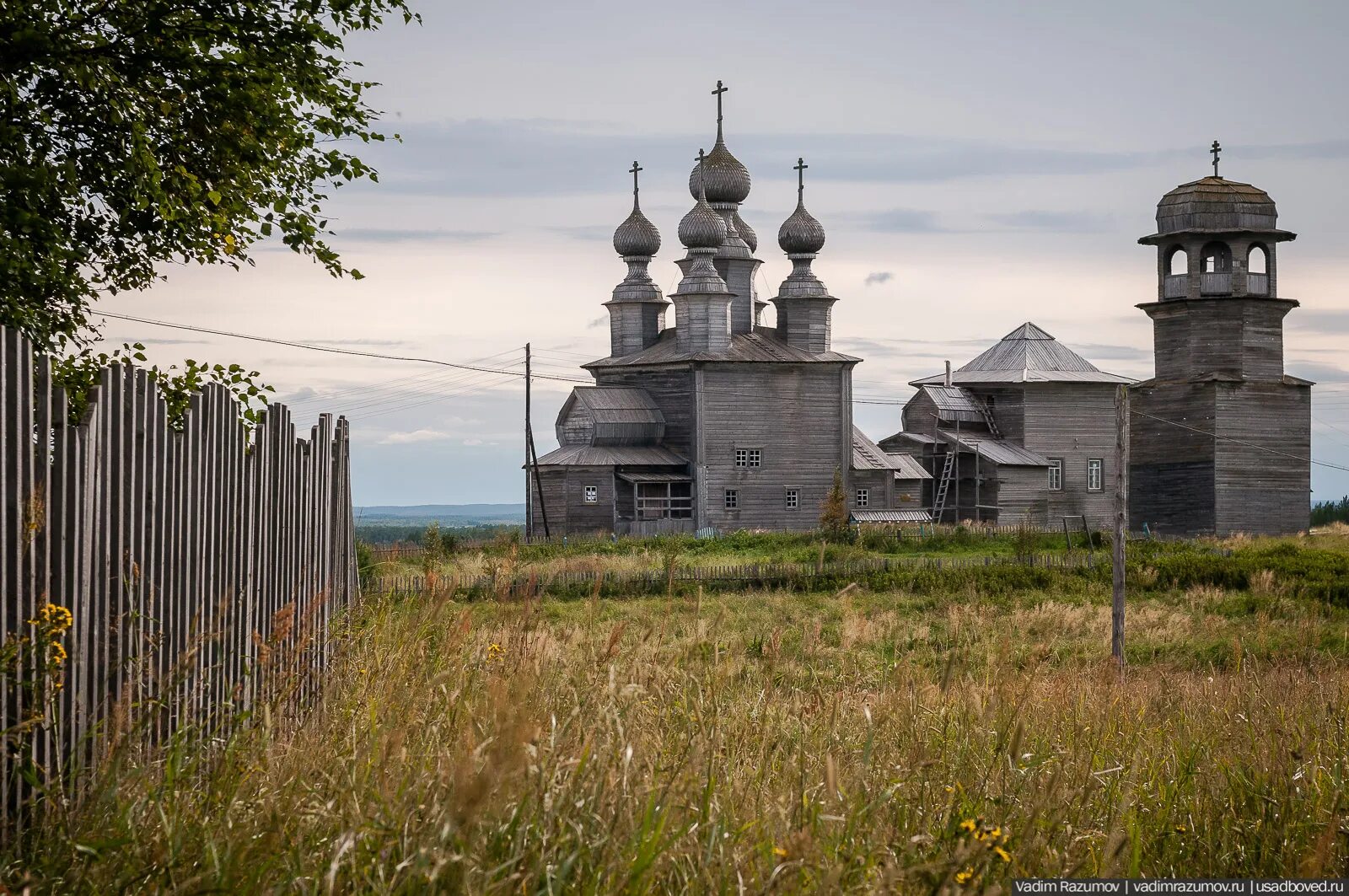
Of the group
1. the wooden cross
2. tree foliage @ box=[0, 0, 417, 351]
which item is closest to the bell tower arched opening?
the wooden cross

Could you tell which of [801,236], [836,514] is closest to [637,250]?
[801,236]

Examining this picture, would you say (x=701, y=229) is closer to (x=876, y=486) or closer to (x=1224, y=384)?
(x=876, y=486)

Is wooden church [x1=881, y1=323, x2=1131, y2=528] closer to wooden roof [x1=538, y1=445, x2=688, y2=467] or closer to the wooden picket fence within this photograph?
wooden roof [x1=538, y1=445, x2=688, y2=467]

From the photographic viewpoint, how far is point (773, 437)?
4306cm

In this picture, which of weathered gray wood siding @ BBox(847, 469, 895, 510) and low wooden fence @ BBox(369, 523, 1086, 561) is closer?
low wooden fence @ BBox(369, 523, 1086, 561)

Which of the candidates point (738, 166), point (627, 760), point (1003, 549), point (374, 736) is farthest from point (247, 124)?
point (738, 166)

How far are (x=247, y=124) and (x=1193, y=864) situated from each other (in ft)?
25.4

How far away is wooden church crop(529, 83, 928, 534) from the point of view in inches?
1647

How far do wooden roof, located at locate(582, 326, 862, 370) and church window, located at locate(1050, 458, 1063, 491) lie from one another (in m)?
8.05

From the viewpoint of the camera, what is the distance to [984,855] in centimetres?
348

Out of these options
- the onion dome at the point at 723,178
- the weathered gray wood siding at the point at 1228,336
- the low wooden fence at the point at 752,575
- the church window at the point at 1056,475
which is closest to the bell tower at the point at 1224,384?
the weathered gray wood siding at the point at 1228,336

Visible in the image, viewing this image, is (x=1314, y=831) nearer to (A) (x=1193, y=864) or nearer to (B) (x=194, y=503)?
(A) (x=1193, y=864)

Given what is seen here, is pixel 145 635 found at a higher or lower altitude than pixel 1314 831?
higher

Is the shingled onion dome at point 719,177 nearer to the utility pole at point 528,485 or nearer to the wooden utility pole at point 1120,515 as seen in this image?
the utility pole at point 528,485
